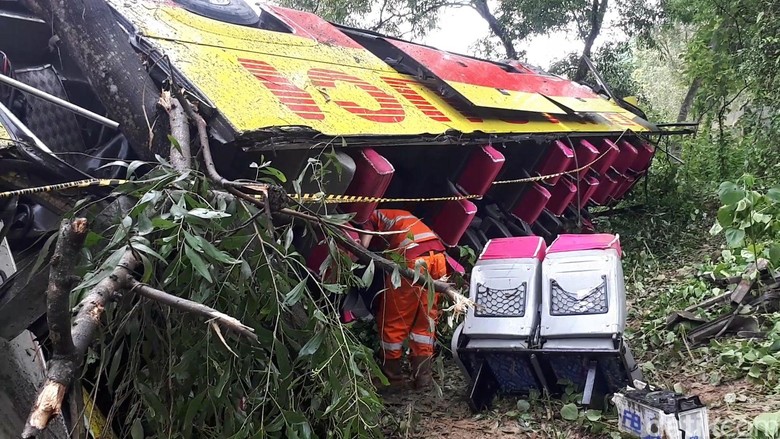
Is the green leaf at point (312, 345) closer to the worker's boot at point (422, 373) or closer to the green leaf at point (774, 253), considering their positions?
the worker's boot at point (422, 373)

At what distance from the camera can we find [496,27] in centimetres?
1094

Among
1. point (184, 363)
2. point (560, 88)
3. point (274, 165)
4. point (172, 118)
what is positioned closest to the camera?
point (184, 363)

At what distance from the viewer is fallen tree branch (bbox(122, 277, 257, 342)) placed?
1.32m

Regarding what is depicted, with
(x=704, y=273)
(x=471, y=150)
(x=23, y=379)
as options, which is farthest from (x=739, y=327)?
(x=23, y=379)

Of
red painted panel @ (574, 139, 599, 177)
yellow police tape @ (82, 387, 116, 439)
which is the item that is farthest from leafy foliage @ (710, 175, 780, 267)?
yellow police tape @ (82, 387, 116, 439)

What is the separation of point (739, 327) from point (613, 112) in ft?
13.0

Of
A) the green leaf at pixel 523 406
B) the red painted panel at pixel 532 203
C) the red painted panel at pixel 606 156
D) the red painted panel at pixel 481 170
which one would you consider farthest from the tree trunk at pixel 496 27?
the green leaf at pixel 523 406

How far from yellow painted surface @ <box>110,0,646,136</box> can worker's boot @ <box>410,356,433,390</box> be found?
124 cm

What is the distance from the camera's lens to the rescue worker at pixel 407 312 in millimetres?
3326

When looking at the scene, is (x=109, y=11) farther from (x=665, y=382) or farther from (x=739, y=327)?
(x=739, y=327)

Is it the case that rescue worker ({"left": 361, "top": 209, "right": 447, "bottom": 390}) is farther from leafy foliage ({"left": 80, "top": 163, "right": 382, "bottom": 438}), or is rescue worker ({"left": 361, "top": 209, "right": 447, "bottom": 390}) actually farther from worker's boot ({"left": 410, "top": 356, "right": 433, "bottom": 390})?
leafy foliage ({"left": 80, "top": 163, "right": 382, "bottom": 438})

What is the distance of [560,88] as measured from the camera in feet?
21.2

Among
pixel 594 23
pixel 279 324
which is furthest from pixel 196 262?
pixel 594 23

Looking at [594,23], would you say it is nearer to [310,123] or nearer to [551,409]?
[310,123]
